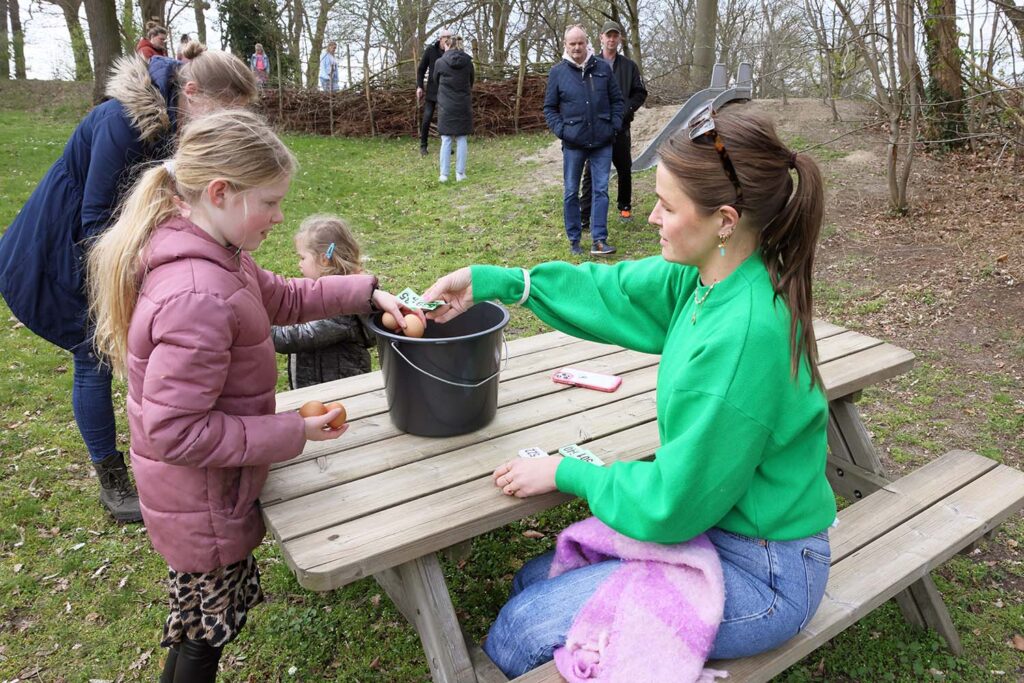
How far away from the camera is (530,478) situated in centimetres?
193

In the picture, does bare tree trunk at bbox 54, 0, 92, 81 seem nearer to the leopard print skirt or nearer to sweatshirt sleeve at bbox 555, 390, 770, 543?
the leopard print skirt

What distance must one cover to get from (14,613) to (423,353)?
2054mm

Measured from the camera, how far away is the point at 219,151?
182 centimetres

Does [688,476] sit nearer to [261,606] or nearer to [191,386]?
[191,386]

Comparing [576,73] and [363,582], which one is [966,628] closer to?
[363,582]

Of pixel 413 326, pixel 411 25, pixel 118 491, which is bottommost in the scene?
pixel 118 491

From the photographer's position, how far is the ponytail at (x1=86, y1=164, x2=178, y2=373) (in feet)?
6.10

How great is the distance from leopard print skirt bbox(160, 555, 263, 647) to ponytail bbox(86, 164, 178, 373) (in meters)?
0.65

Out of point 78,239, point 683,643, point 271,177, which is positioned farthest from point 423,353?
point 78,239

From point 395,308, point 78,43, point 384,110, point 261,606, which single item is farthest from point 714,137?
point 78,43

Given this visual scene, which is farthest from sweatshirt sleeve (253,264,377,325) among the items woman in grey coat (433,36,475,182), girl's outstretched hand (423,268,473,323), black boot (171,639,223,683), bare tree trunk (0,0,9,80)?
bare tree trunk (0,0,9,80)

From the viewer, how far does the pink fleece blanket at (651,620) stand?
166cm

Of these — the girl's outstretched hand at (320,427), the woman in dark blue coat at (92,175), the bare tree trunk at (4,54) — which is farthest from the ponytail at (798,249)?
the bare tree trunk at (4,54)

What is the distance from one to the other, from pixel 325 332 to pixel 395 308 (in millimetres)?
973
